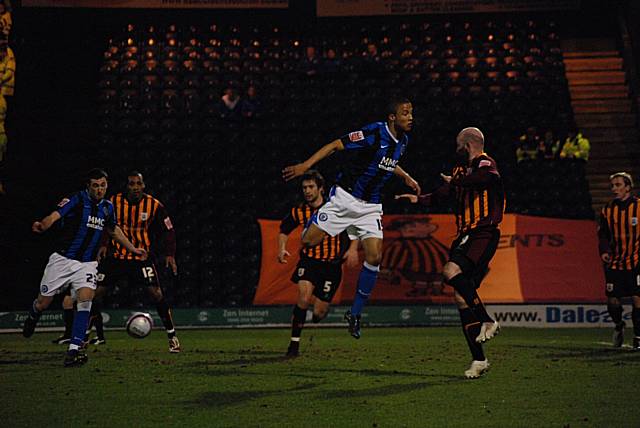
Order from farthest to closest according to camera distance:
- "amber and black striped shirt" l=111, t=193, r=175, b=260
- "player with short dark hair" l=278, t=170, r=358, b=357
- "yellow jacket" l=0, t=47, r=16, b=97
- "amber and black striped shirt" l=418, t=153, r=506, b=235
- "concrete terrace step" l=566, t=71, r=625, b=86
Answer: "concrete terrace step" l=566, t=71, r=625, b=86
"yellow jacket" l=0, t=47, r=16, b=97
"amber and black striped shirt" l=111, t=193, r=175, b=260
"player with short dark hair" l=278, t=170, r=358, b=357
"amber and black striped shirt" l=418, t=153, r=506, b=235

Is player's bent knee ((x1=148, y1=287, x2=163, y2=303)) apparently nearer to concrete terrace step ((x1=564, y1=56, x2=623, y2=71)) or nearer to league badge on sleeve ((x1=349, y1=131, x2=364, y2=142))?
league badge on sleeve ((x1=349, y1=131, x2=364, y2=142))

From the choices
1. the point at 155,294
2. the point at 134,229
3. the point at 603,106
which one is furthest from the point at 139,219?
the point at 603,106

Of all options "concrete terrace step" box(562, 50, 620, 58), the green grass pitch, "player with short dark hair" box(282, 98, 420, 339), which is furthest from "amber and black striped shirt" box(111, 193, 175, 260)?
"concrete terrace step" box(562, 50, 620, 58)

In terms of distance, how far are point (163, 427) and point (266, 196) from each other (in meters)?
14.7

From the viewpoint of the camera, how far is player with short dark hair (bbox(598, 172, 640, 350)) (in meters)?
12.0

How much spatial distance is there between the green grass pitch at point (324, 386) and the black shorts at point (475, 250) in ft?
3.58

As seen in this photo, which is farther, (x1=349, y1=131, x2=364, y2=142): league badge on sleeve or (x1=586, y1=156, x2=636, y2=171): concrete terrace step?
(x1=586, y1=156, x2=636, y2=171): concrete terrace step

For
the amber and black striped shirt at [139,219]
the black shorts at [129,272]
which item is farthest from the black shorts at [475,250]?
the amber and black striped shirt at [139,219]

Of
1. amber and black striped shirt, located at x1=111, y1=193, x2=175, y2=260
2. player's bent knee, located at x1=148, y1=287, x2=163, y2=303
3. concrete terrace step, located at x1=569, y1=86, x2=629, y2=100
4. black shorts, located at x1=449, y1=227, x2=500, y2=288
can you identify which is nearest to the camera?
black shorts, located at x1=449, y1=227, x2=500, y2=288

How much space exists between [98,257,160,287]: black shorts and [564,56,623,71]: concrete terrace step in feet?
58.6

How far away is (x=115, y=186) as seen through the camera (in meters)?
20.1

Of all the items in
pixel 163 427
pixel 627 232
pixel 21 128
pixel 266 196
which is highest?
pixel 21 128

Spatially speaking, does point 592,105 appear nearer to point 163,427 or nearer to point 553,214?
point 553,214

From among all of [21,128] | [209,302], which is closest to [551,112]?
[209,302]
